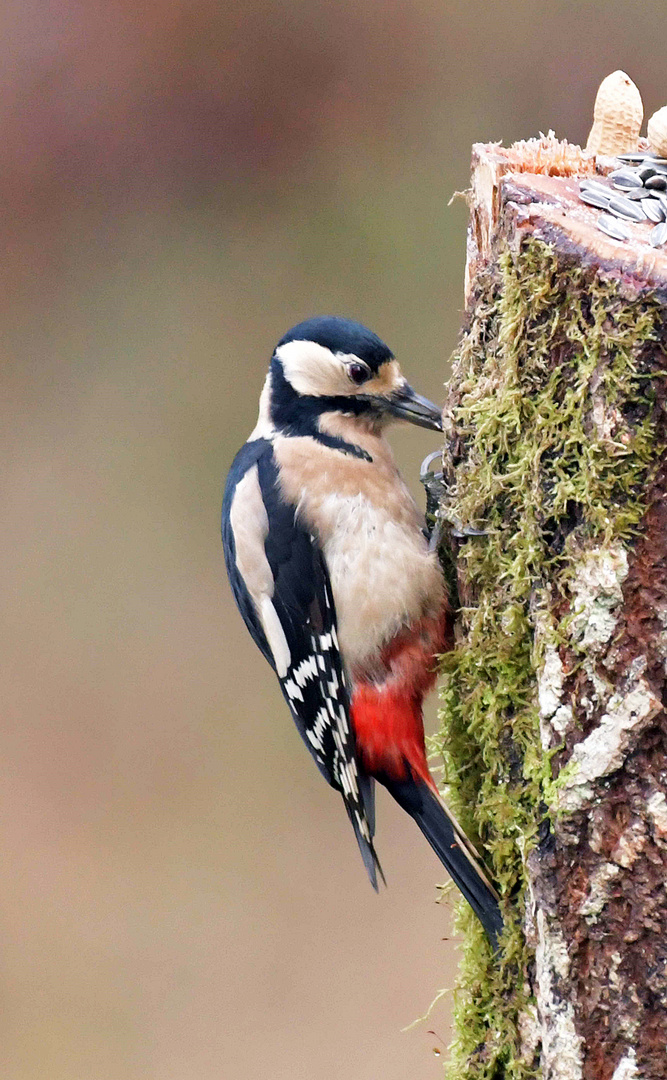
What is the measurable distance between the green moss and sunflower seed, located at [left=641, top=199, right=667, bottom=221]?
0.65 ft

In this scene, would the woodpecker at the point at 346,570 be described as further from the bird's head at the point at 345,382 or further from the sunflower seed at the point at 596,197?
the sunflower seed at the point at 596,197

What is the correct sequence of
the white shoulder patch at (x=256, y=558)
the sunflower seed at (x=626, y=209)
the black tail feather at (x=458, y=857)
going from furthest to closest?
the white shoulder patch at (x=256, y=558)
the black tail feather at (x=458, y=857)
the sunflower seed at (x=626, y=209)

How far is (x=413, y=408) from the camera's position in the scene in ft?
7.61

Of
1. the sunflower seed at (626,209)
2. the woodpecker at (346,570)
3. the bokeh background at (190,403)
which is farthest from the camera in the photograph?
the bokeh background at (190,403)

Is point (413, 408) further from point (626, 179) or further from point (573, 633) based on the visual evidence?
point (573, 633)

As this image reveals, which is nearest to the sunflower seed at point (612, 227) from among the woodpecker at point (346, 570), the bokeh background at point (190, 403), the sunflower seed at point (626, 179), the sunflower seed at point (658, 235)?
the sunflower seed at point (658, 235)

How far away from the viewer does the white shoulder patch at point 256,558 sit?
7.48 feet

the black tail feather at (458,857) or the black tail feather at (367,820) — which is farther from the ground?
the black tail feather at (458,857)

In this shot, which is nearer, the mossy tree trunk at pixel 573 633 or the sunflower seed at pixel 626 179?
the mossy tree trunk at pixel 573 633

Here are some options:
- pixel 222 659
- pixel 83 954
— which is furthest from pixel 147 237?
pixel 83 954

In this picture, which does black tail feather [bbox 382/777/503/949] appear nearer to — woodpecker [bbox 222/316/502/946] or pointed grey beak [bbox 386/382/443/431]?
woodpecker [bbox 222/316/502/946]

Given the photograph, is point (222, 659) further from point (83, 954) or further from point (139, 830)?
point (83, 954)

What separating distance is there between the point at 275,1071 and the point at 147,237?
3.47 metres

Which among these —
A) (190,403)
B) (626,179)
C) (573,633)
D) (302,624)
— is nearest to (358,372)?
(302,624)
